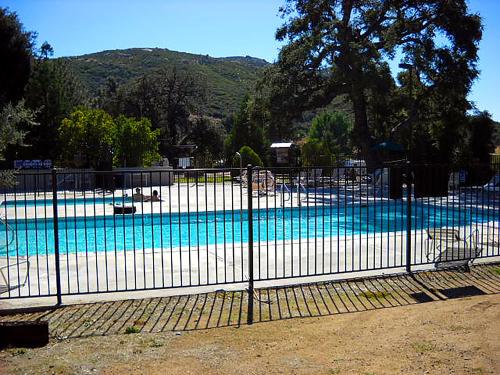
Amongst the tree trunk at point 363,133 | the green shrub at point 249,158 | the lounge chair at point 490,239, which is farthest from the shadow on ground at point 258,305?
the green shrub at point 249,158

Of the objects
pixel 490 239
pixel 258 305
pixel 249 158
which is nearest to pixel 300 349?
pixel 258 305

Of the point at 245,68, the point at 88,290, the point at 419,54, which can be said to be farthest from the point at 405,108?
the point at 245,68

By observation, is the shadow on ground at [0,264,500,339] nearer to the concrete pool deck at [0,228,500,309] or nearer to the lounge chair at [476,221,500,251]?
the concrete pool deck at [0,228,500,309]

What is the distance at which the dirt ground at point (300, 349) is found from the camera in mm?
3947

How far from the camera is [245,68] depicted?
110000 millimetres

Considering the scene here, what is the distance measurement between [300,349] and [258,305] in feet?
4.31

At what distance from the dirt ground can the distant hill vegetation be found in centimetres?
7323

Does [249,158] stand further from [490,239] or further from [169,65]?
[169,65]

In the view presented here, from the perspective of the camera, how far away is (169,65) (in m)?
78.8

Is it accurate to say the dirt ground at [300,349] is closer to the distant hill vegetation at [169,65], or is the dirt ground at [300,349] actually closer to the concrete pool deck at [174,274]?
the concrete pool deck at [174,274]

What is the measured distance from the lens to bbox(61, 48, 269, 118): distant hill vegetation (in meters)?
83.5

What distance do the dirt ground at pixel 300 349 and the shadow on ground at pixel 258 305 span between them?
21 centimetres

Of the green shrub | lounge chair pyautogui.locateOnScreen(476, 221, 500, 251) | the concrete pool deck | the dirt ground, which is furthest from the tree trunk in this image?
the dirt ground

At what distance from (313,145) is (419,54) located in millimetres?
8295
